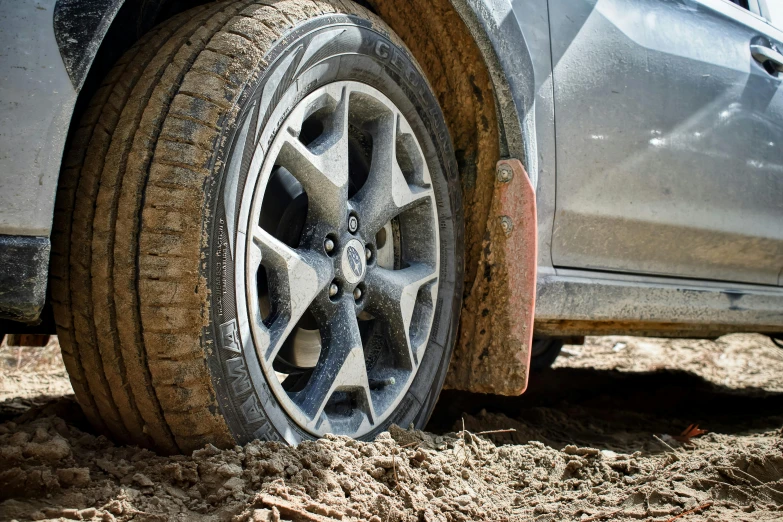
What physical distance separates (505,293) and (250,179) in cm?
95

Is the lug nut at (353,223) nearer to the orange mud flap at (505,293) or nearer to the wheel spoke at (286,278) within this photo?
the wheel spoke at (286,278)

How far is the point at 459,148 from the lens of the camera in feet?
7.56

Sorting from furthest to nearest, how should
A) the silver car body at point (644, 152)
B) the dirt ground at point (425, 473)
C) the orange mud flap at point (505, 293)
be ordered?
the silver car body at point (644, 152), the orange mud flap at point (505, 293), the dirt ground at point (425, 473)

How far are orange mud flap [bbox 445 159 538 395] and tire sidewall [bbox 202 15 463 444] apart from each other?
10 cm

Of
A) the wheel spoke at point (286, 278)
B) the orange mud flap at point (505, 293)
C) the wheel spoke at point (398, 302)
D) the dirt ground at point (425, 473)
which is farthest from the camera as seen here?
the orange mud flap at point (505, 293)

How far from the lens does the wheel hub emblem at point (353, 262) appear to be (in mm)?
1796

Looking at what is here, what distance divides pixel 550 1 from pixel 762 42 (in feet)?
4.11

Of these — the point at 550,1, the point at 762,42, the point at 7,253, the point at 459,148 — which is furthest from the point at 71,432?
the point at 762,42

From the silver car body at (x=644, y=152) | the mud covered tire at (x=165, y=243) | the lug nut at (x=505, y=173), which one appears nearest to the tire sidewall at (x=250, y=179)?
the mud covered tire at (x=165, y=243)

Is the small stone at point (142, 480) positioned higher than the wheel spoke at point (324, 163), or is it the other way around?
the wheel spoke at point (324, 163)

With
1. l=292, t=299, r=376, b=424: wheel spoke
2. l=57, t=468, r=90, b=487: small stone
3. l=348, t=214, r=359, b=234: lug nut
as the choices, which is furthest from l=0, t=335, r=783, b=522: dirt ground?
l=348, t=214, r=359, b=234: lug nut

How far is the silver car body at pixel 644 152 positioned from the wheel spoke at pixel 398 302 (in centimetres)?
46

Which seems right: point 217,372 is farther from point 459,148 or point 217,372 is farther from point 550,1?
point 550,1

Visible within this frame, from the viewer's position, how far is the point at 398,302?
78.2 inches
